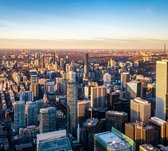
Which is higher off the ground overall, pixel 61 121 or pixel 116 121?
pixel 116 121

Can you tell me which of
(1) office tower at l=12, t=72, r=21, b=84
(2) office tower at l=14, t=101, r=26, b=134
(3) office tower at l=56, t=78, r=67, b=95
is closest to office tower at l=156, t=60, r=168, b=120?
(2) office tower at l=14, t=101, r=26, b=134

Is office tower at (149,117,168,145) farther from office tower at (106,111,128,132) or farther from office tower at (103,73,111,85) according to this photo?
office tower at (103,73,111,85)

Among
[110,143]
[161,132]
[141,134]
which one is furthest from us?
[161,132]

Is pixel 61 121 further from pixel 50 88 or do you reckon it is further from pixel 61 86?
pixel 50 88

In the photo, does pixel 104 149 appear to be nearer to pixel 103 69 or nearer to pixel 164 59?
pixel 164 59

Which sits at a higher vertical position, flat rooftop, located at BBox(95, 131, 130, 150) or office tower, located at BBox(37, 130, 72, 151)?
flat rooftop, located at BBox(95, 131, 130, 150)

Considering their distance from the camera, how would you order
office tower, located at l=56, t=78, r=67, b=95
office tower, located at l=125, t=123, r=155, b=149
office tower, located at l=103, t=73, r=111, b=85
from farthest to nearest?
office tower, located at l=103, t=73, r=111, b=85 → office tower, located at l=56, t=78, r=67, b=95 → office tower, located at l=125, t=123, r=155, b=149

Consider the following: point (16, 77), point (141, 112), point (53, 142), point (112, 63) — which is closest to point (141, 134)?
point (141, 112)
